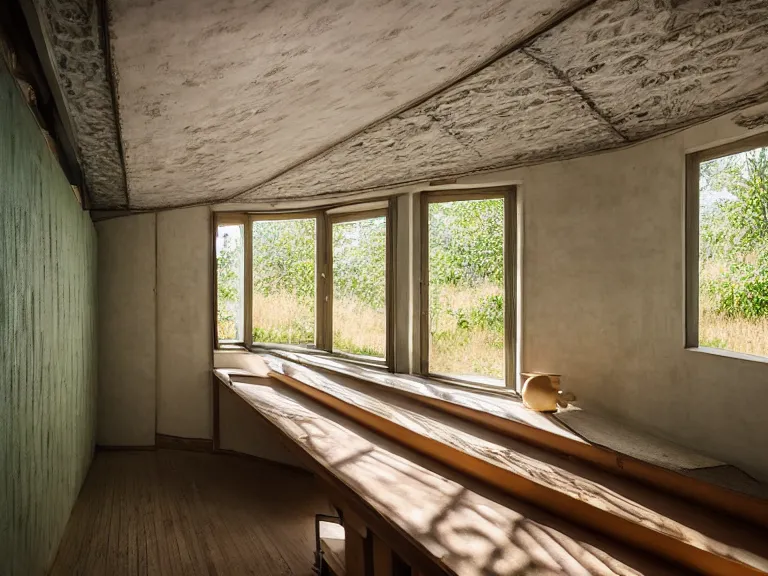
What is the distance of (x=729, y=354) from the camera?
224cm

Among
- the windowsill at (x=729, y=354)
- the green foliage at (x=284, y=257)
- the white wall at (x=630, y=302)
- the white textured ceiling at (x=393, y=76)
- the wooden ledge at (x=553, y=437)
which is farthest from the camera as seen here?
the green foliage at (x=284, y=257)

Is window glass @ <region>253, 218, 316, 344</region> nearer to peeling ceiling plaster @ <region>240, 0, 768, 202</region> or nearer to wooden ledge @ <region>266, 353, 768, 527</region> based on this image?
wooden ledge @ <region>266, 353, 768, 527</region>

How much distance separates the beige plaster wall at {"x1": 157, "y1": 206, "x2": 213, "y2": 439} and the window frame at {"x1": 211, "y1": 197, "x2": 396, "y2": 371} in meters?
0.10

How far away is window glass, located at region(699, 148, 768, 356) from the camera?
2189mm

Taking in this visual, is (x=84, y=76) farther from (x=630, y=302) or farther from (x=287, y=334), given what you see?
(x=287, y=334)

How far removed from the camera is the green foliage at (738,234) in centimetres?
219

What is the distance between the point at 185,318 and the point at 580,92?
3914 mm

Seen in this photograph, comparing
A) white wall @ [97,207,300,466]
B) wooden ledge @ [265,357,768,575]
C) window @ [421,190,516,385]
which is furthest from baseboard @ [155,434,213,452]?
wooden ledge @ [265,357,768,575]

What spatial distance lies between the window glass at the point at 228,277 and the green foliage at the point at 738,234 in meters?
3.73

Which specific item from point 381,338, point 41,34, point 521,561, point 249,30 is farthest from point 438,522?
point 381,338

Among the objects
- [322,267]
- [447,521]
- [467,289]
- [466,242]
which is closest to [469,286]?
[467,289]

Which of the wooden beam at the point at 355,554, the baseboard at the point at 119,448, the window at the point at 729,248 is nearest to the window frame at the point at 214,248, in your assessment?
the baseboard at the point at 119,448

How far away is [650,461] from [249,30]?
1.96 m

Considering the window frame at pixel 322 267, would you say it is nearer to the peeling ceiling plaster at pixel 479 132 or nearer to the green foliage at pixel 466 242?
the green foliage at pixel 466 242
